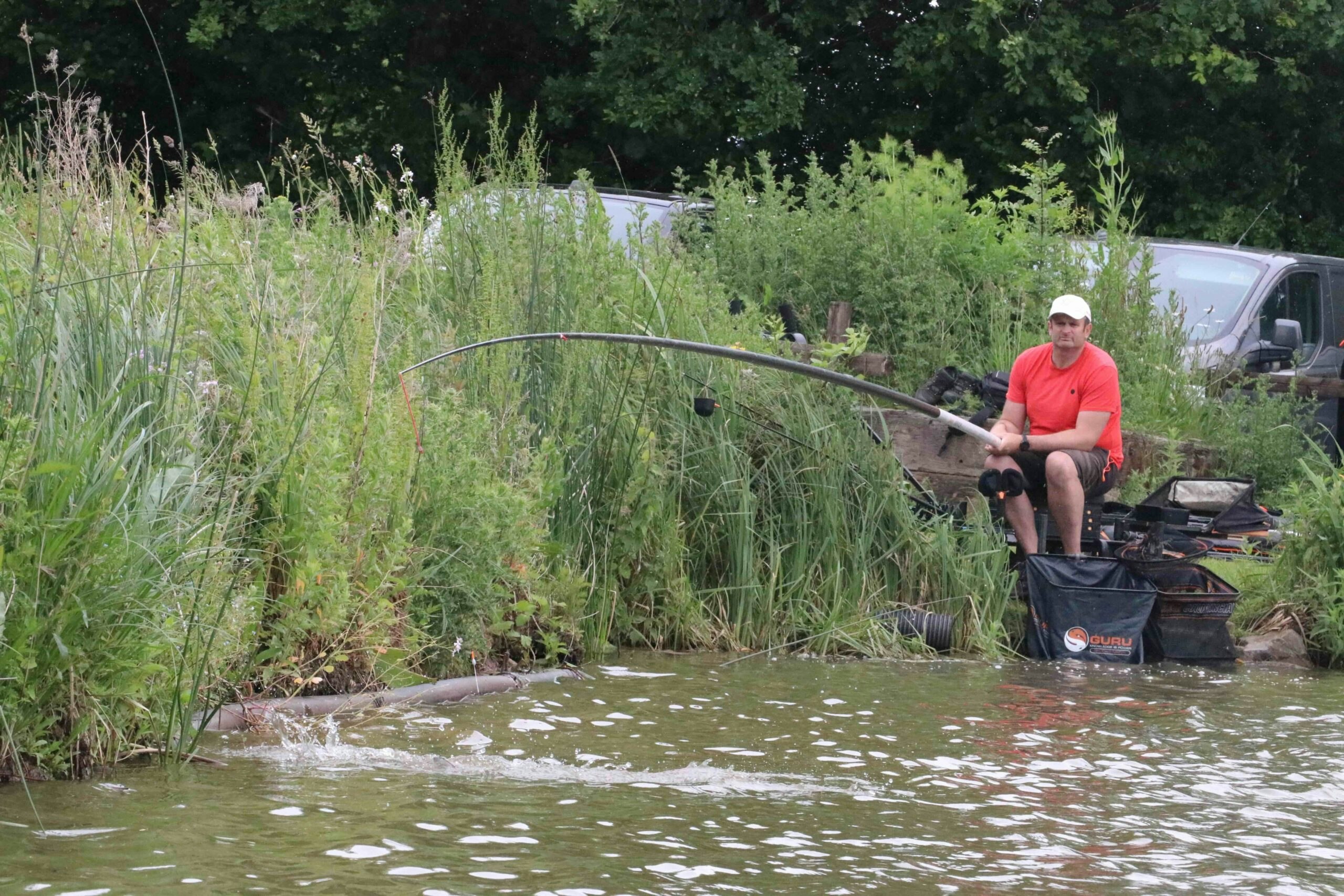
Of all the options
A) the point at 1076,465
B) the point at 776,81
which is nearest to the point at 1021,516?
the point at 1076,465

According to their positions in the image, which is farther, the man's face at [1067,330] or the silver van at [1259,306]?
the silver van at [1259,306]

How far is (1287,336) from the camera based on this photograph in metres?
12.7

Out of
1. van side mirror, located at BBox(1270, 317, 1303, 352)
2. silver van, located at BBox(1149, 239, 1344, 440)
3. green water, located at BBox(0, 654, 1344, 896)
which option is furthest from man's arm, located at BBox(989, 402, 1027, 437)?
van side mirror, located at BBox(1270, 317, 1303, 352)

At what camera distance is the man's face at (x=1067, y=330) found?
30.0 ft

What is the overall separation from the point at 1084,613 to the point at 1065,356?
61.1 inches

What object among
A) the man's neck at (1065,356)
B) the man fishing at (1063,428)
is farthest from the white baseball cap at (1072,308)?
the man's neck at (1065,356)

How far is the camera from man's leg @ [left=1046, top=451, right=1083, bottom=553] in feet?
28.9

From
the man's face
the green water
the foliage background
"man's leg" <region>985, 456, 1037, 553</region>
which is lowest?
the green water

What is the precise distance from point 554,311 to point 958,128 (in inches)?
561

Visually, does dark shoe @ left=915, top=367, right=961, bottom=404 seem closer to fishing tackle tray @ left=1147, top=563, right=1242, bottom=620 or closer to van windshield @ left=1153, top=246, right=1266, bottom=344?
fishing tackle tray @ left=1147, top=563, right=1242, bottom=620

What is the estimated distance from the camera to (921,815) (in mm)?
5020

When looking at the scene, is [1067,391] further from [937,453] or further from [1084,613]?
[1084,613]

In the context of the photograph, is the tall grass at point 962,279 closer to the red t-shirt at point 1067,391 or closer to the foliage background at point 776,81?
the red t-shirt at point 1067,391

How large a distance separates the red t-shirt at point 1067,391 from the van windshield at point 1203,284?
395cm
